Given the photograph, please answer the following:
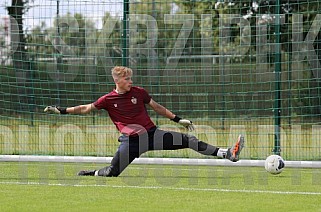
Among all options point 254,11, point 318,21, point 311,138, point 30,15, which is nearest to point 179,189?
point 30,15

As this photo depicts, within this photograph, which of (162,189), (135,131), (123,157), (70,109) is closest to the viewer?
(162,189)

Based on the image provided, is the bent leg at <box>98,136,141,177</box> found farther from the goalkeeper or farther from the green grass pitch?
the green grass pitch

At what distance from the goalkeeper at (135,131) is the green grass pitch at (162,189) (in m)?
0.36

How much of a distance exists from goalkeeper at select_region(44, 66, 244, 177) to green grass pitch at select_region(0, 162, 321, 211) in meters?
0.36

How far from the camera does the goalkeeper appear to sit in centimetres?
1058

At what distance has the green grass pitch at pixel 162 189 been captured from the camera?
824cm

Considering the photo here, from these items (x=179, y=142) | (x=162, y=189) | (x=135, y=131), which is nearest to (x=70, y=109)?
(x=135, y=131)

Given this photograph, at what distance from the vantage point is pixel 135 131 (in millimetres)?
10680

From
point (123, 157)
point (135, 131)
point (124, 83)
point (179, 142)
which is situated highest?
point (124, 83)

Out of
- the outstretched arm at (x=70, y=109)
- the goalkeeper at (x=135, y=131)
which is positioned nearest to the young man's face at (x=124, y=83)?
the goalkeeper at (x=135, y=131)

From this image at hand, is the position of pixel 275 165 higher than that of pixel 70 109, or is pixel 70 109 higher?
pixel 70 109

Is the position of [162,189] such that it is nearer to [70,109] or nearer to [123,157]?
[123,157]

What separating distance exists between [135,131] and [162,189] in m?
1.29

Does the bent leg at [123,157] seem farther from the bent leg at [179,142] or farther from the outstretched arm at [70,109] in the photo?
the outstretched arm at [70,109]
